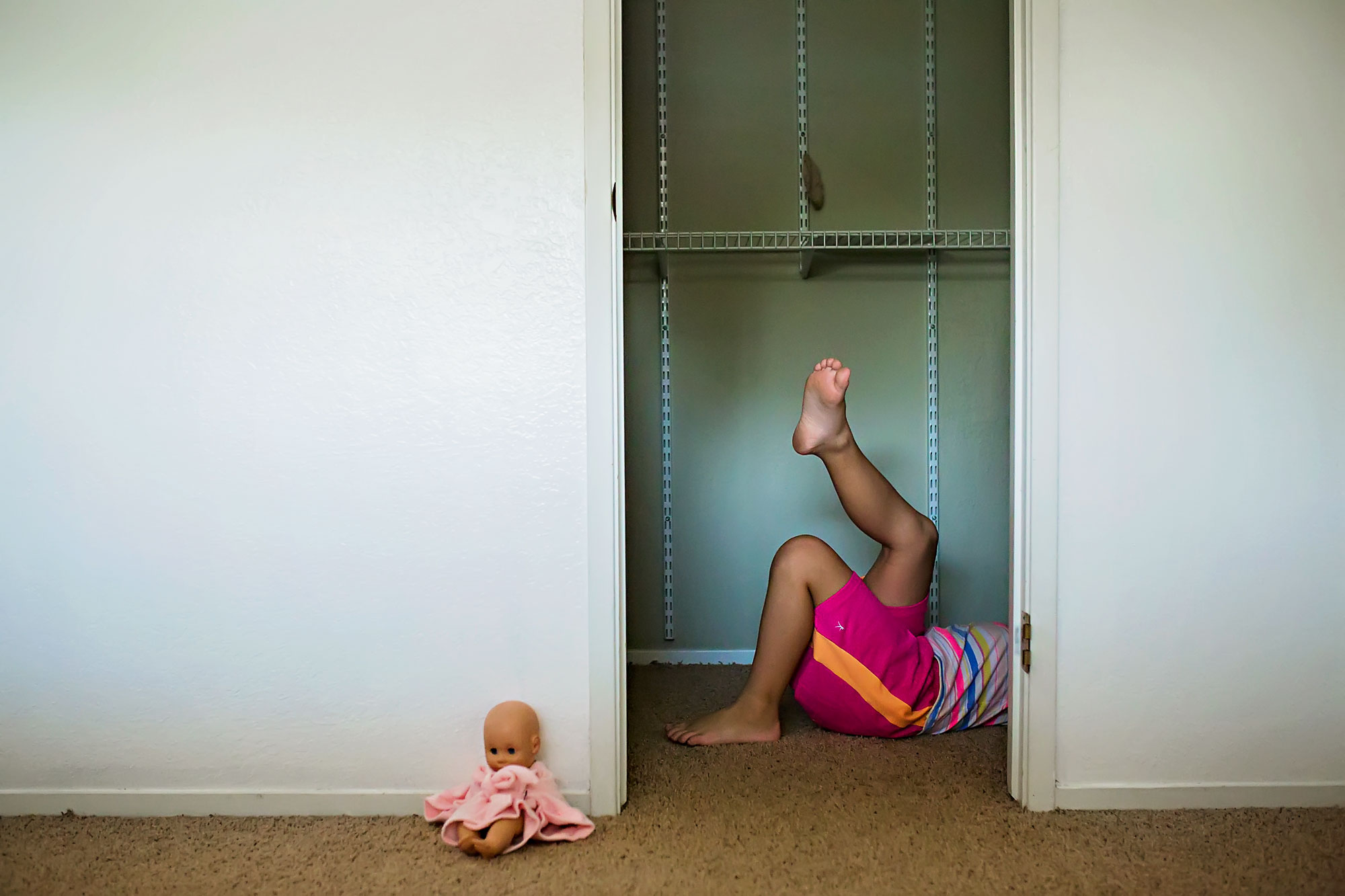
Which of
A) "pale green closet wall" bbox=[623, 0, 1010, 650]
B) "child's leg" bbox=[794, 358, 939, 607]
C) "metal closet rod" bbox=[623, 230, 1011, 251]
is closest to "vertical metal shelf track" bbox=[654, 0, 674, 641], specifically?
"pale green closet wall" bbox=[623, 0, 1010, 650]

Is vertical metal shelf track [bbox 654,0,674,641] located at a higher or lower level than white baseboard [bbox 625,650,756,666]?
higher

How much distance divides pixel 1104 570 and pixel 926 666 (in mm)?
502

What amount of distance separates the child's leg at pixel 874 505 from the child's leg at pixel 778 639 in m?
0.17

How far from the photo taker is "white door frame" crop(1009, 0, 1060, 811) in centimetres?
150

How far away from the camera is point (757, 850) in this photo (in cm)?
139

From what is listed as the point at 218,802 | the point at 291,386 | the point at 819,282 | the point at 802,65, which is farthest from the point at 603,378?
the point at 802,65

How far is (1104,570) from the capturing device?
153 centimetres

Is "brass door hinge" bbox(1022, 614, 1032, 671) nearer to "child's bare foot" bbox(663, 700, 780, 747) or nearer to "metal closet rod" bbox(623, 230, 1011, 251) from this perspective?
"child's bare foot" bbox(663, 700, 780, 747)

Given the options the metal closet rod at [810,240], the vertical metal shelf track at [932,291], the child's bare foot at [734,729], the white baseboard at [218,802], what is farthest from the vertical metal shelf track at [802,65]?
the white baseboard at [218,802]

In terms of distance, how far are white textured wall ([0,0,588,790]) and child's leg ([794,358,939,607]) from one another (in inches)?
24.8

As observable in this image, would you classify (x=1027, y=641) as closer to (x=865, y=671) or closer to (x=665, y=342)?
(x=865, y=671)

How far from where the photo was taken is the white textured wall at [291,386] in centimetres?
149

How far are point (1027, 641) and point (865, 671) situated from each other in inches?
15.7

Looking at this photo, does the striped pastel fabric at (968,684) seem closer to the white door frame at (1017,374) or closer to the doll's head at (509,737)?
the white door frame at (1017,374)
